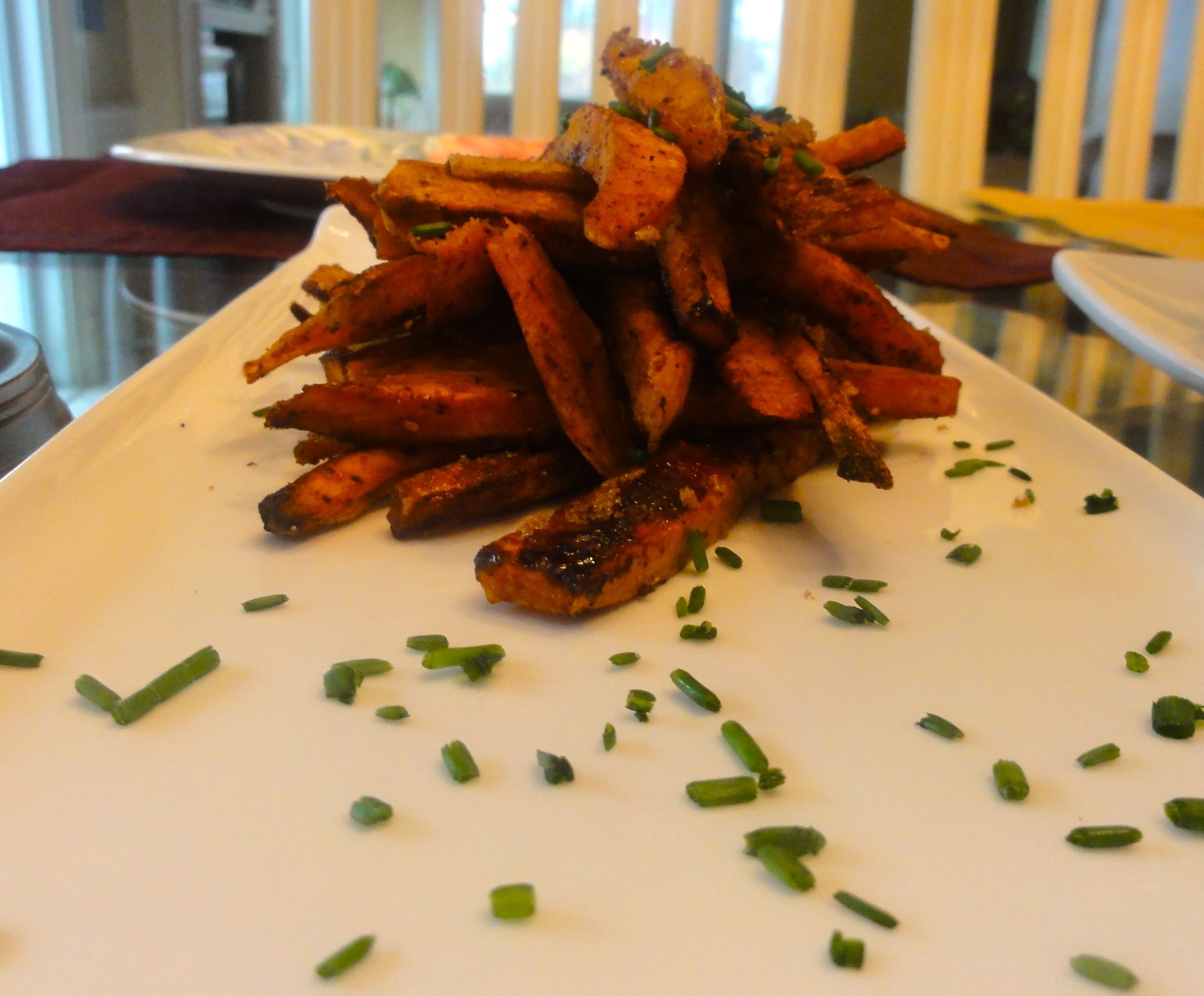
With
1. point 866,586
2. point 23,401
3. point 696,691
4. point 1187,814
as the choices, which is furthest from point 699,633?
point 23,401

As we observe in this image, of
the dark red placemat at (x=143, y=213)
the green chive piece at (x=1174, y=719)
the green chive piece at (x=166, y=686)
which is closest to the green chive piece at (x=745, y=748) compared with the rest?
the green chive piece at (x=1174, y=719)

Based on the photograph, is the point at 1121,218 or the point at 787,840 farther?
the point at 1121,218

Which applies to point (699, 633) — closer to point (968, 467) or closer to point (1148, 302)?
point (968, 467)


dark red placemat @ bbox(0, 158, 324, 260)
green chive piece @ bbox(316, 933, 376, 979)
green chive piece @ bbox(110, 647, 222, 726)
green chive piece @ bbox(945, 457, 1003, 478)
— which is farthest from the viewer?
dark red placemat @ bbox(0, 158, 324, 260)

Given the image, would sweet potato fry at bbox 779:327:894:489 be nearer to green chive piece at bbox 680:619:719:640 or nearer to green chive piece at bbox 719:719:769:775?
green chive piece at bbox 680:619:719:640

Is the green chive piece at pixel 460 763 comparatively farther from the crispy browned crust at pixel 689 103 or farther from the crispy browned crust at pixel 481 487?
the crispy browned crust at pixel 689 103

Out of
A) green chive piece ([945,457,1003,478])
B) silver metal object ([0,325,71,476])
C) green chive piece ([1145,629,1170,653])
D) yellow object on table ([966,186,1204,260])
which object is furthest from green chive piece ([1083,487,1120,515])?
yellow object on table ([966,186,1204,260])
